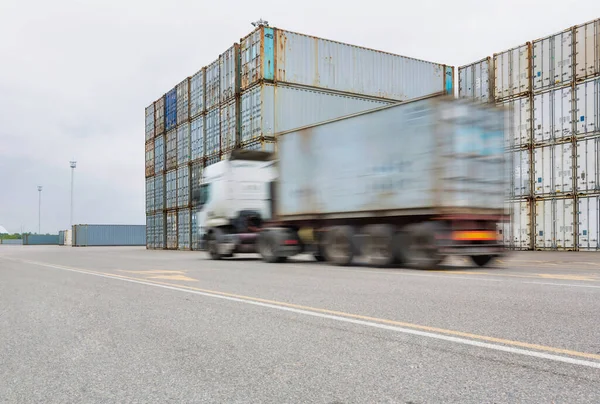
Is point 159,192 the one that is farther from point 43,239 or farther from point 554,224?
point 43,239

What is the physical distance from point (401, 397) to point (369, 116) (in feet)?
35.6

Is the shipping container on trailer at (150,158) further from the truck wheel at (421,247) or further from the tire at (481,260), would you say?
the tire at (481,260)

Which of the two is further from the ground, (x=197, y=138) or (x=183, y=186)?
(x=197, y=138)

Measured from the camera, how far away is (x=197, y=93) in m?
30.5

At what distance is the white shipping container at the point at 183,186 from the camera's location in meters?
31.2

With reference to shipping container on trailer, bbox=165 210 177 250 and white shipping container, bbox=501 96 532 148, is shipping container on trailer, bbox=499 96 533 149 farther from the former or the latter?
shipping container on trailer, bbox=165 210 177 250

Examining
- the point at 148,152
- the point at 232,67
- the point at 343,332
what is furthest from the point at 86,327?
the point at 148,152

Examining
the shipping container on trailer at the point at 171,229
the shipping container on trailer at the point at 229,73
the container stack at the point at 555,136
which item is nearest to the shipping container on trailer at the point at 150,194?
the shipping container on trailer at the point at 171,229

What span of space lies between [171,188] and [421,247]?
2341 centimetres

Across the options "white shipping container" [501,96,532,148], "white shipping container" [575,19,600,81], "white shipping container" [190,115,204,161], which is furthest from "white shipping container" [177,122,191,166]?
"white shipping container" [575,19,600,81]

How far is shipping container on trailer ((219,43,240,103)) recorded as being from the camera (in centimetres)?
2600

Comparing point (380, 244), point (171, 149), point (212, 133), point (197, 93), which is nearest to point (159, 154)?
point (171, 149)

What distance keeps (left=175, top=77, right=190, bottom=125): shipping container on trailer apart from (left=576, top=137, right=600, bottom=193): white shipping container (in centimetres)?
1988

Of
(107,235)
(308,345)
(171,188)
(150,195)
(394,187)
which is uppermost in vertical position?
(171,188)
